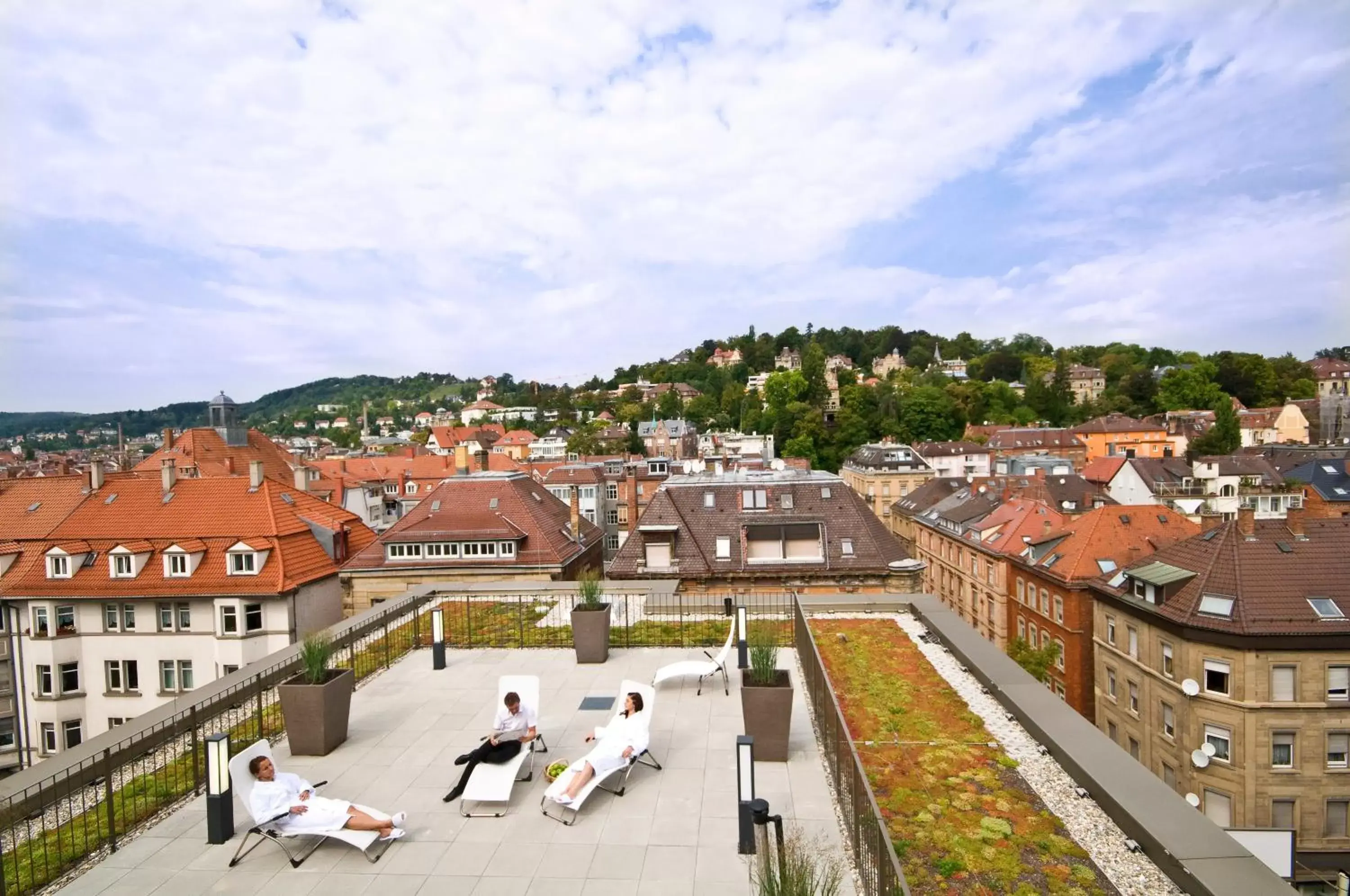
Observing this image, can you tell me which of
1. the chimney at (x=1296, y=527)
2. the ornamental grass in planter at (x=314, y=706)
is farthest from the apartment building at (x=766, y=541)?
the ornamental grass in planter at (x=314, y=706)

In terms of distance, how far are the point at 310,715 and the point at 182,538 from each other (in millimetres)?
20523

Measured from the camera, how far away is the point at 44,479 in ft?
90.1

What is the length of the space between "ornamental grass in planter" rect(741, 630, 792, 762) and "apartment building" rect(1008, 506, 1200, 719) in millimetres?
22655

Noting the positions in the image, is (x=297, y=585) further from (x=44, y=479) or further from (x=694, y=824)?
(x=694, y=824)

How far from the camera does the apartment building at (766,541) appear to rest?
23.9 m

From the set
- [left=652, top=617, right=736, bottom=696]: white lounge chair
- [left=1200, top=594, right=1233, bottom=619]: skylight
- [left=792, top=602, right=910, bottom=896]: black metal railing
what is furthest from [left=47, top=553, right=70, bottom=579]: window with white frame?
[left=1200, top=594, right=1233, bottom=619]: skylight

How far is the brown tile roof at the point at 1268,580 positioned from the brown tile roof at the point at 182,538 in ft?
89.9

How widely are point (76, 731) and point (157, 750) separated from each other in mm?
21134

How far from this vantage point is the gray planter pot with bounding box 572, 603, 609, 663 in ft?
33.6

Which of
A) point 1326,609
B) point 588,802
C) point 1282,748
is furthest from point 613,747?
point 1326,609

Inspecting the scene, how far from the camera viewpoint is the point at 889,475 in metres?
64.8

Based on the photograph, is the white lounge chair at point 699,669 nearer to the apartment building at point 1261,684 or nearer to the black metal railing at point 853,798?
the black metal railing at point 853,798

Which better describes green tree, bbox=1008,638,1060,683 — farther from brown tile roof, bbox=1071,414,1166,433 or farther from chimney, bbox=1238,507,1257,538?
brown tile roof, bbox=1071,414,1166,433

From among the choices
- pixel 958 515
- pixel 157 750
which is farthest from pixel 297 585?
pixel 958 515
